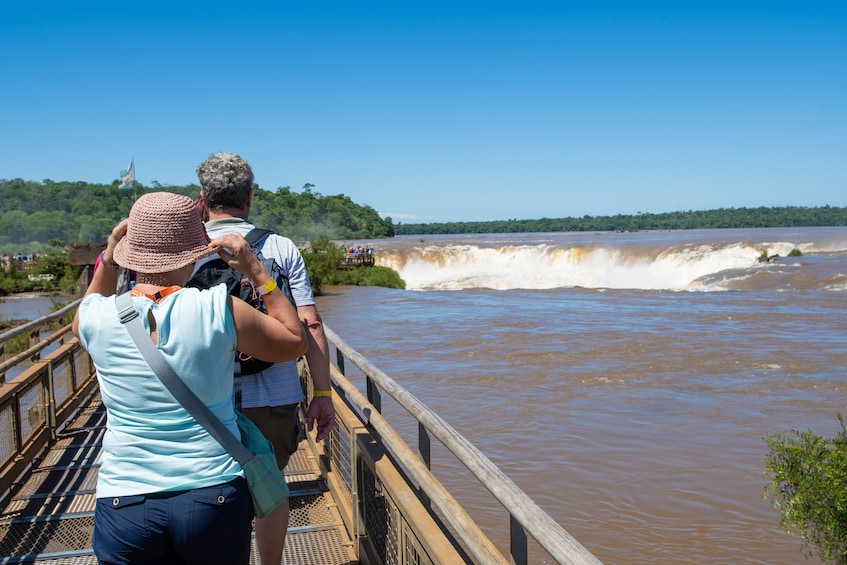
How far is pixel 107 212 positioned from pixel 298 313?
127482 millimetres

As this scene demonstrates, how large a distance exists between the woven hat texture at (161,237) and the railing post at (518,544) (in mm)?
1097

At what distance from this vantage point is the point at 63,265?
36750 mm

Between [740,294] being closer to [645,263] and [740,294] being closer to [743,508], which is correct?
[645,263]

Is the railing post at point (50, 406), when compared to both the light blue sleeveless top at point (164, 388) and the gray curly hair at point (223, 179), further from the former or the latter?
the light blue sleeveless top at point (164, 388)

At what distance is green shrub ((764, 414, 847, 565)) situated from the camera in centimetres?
460

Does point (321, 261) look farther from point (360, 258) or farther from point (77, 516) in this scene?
point (77, 516)

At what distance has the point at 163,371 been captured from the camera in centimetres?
179

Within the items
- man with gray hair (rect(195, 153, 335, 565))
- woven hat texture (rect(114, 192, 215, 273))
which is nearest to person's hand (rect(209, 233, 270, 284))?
woven hat texture (rect(114, 192, 215, 273))

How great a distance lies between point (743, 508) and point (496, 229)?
193 m

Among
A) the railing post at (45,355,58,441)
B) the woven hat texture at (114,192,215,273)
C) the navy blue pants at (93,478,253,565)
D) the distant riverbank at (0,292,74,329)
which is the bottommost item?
the distant riverbank at (0,292,74,329)

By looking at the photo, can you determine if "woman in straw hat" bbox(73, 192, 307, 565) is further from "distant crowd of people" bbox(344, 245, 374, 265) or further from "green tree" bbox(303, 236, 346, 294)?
"distant crowd of people" bbox(344, 245, 374, 265)

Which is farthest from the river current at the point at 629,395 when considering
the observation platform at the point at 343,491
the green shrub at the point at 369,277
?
the green shrub at the point at 369,277

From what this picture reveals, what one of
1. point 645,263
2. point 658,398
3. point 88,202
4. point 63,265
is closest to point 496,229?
point 88,202

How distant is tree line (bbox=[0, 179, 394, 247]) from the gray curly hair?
86.5 metres
